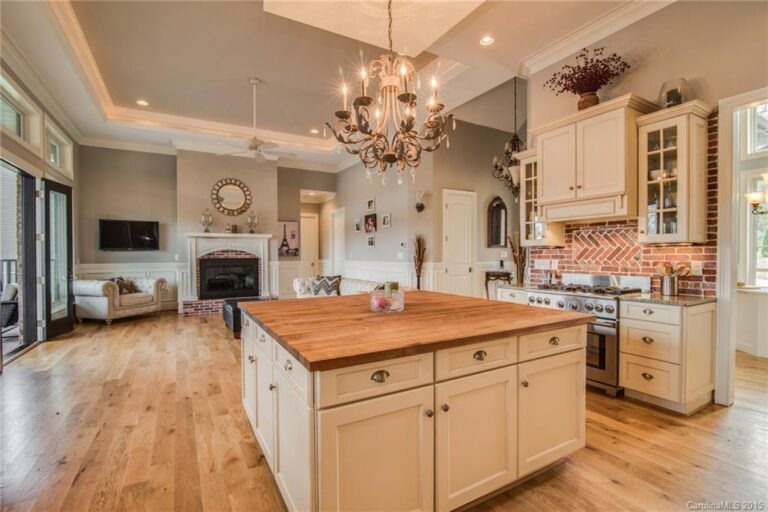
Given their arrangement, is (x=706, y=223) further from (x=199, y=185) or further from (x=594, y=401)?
(x=199, y=185)

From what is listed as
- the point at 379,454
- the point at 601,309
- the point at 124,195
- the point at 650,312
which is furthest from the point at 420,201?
the point at 124,195

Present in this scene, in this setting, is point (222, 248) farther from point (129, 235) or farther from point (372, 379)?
point (372, 379)

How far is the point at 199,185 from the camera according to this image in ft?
23.1

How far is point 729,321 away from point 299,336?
313 cm

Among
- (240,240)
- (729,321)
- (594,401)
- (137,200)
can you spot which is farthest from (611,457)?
(137,200)

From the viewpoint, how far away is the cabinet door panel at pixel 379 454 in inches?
49.3

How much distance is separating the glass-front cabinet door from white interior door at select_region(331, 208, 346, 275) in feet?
17.6

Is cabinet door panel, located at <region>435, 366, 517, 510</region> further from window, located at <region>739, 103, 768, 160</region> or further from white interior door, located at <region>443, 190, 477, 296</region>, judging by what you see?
window, located at <region>739, 103, 768, 160</region>

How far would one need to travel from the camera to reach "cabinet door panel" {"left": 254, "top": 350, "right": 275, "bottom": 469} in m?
1.78

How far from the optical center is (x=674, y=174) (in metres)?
2.74

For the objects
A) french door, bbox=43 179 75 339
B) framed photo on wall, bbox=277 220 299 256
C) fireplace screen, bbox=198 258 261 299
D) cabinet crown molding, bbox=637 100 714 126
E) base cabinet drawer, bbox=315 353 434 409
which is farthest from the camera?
framed photo on wall, bbox=277 220 299 256

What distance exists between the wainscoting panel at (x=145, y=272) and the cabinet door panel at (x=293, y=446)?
6.30 meters

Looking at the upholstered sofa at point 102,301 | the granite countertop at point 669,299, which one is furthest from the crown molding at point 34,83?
the granite countertop at point 669,299

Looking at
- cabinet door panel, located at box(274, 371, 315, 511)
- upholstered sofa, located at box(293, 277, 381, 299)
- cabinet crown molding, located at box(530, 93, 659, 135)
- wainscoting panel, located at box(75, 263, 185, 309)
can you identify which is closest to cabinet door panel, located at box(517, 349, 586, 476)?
cabinet door panel, located at box(274, 371, 315, 511)
